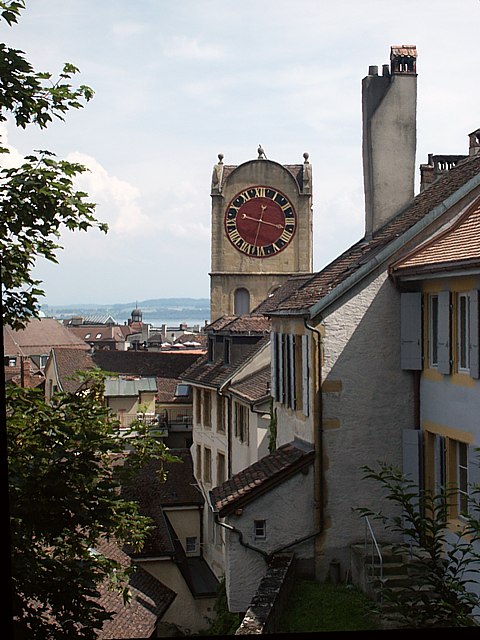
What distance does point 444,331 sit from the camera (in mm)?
10344

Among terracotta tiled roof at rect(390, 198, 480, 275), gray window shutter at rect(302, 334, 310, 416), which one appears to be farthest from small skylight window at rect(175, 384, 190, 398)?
terracotta tiled roof at rect(390, 198, 480, 275)

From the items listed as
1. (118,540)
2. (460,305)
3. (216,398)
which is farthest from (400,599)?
(216,398)

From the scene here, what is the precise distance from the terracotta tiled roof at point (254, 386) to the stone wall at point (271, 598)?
7330 mm

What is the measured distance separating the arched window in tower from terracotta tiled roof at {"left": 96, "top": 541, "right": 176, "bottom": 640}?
16.8 meters

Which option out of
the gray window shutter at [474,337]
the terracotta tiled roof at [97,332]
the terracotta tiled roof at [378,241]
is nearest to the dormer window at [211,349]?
the terracotta tiled roof at [378,241]

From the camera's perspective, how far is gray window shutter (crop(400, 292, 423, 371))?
11.4m

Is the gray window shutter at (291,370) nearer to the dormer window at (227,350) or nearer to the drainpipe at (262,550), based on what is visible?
the drainpipe at (262,550)

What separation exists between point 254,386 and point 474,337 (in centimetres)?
1088

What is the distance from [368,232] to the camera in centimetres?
1344

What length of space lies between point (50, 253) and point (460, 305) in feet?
16.1

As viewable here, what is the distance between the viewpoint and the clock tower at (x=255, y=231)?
121ft

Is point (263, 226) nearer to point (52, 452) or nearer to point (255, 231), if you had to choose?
point (255, 231)

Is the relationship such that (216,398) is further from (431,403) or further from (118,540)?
(118,540)

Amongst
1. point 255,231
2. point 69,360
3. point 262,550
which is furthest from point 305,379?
point 69,360
